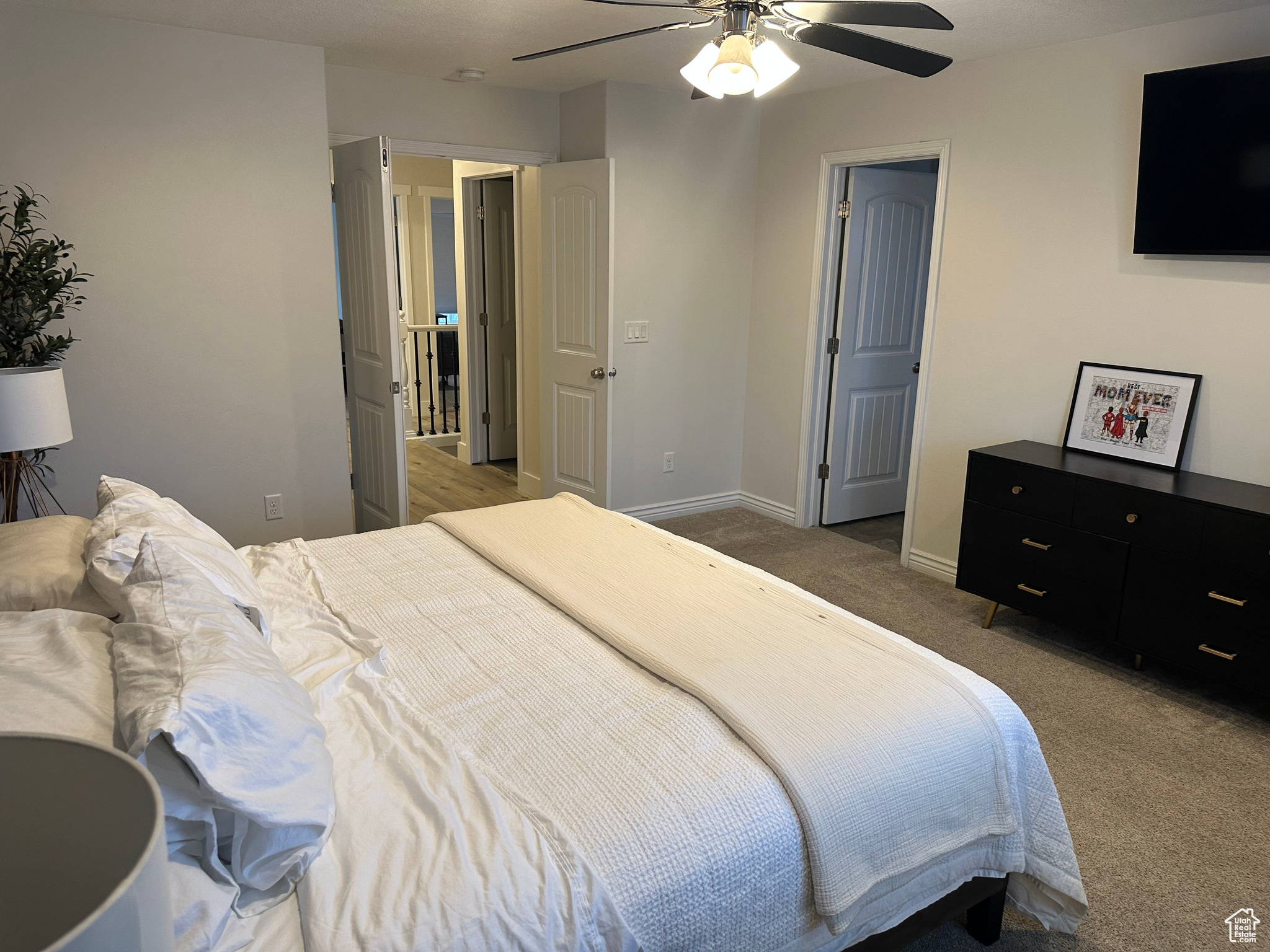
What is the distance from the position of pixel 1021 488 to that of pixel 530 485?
10.5 ft

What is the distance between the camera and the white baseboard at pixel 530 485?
5.70 metres

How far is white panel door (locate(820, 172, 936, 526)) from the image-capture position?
4895 mm

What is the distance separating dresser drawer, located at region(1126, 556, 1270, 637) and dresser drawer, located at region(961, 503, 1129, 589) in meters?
0.08

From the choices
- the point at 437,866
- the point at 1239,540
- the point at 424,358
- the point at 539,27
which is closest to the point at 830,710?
the point at 437,866

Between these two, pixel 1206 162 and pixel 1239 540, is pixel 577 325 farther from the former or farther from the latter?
pixel 1239 540

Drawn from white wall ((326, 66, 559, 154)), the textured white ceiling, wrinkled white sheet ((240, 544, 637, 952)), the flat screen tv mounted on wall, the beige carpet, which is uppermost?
the textured white ceiling

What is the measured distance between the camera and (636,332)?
195 inches

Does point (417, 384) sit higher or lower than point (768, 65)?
lower

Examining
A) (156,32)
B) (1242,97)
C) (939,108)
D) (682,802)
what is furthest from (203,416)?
(1242,97)

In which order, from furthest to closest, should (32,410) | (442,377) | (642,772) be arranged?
(442,377)
(32,410)
(642,772)

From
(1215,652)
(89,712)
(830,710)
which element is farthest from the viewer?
(1215,652)

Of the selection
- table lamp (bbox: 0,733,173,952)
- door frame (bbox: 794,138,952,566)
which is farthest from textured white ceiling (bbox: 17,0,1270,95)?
table lamp (bbox: 0,733,173,952)

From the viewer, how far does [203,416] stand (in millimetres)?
3936

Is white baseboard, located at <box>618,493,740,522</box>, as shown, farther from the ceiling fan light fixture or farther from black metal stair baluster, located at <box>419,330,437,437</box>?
the ceiling fan light fixture
